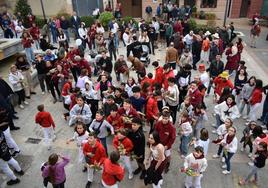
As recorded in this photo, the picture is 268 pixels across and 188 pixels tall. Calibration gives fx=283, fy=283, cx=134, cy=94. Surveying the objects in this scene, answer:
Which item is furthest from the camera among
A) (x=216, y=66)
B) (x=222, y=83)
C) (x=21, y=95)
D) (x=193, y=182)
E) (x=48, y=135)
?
(x=216, y=66)

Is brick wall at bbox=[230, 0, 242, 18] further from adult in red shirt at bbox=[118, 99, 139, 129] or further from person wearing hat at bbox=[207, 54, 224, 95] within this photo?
adult in red shirt at bbox=[118, 99, 139, 129]

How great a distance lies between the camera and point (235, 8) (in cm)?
2367

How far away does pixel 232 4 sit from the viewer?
23594mm

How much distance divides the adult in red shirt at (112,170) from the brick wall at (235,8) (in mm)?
21742

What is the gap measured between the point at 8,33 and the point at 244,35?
15112 millimetres

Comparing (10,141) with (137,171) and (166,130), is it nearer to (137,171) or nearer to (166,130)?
(137,171)

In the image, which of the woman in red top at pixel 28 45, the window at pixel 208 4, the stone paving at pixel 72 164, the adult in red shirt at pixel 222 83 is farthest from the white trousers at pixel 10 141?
the window at pixel 208 4

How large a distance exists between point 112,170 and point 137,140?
113cm

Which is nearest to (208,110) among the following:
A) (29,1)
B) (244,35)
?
(244,35)

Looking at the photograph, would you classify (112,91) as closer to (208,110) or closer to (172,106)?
(172,106)

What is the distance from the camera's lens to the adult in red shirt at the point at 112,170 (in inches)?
215

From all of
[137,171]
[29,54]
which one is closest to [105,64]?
[29,54]

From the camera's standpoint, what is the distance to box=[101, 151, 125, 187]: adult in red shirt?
545cm

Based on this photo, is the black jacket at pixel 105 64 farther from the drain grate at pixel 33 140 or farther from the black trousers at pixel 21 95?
the drain grate at pixel 33 140
